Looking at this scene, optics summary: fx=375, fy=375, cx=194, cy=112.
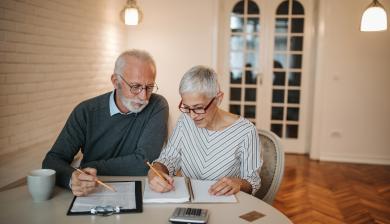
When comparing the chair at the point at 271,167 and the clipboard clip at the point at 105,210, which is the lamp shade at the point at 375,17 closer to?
the chair at the point at 271,167

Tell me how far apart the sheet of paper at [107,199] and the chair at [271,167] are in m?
0.70

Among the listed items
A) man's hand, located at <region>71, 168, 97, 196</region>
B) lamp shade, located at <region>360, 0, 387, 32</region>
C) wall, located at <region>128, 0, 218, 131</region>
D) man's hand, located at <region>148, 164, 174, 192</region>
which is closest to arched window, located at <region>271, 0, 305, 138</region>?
wall, located at <region>128, 0, 218, 131</region>

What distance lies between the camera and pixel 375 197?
384 centimetres

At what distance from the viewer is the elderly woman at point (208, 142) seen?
1685mm

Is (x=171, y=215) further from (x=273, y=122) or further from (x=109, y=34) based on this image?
(x=273, y=122)

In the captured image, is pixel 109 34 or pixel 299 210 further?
pixel 109 34

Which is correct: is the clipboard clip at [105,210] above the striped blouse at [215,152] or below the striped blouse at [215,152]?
below

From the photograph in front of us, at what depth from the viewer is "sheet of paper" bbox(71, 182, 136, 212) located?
136 cm

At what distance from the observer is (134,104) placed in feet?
6.49

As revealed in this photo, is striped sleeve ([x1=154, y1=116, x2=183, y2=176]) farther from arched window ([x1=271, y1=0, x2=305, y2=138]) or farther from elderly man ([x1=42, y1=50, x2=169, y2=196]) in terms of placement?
arched window ([x1=271, y1=0, x2=305, y2=138])

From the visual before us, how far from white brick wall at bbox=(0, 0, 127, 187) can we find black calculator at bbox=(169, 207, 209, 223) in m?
A: 1.23

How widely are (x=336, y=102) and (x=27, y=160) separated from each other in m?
4.00

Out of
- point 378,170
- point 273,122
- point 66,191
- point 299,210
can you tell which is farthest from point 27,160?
point 378,170

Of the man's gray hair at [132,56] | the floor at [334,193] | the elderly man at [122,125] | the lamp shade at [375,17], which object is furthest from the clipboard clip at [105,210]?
the lamp shade at [375,17]
